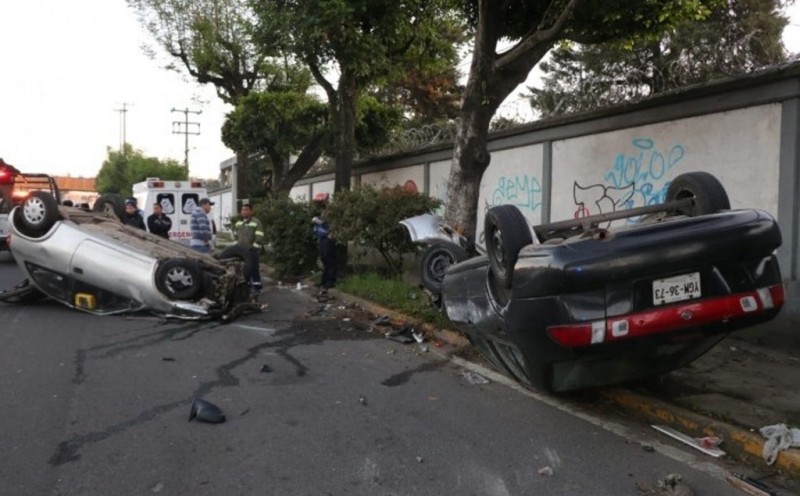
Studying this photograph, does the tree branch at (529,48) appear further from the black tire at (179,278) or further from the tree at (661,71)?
the black tire at (179,278)

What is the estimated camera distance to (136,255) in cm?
866

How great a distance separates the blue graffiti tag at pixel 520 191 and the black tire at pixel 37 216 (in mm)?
6933

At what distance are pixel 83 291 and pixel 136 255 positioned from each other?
3.32 ft

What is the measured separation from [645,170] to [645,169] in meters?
0.01

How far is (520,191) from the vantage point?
1080 centimetres

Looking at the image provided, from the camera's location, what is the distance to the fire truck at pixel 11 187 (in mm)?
16391

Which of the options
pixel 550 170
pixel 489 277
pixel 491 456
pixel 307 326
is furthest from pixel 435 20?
pixel 491 456

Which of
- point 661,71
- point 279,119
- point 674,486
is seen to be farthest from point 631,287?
point 279,119

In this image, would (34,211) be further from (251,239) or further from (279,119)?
(279,119)

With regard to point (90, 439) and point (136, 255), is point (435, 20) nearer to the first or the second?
point (136, 255)

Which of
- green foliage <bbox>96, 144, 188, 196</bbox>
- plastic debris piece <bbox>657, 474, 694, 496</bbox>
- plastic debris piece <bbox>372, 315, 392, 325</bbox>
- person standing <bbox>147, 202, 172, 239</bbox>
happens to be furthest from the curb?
green foliage <bbox>96, 144, 188, 196</bbox>

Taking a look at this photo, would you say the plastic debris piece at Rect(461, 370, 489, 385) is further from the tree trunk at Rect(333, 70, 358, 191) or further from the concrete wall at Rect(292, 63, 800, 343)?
the tree trunk at Rect(333, 70, 358, 191)

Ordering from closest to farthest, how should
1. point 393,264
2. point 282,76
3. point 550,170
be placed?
point 550,170, point 393,264, point 282,76

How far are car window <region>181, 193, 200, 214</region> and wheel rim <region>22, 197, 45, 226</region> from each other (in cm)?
736
